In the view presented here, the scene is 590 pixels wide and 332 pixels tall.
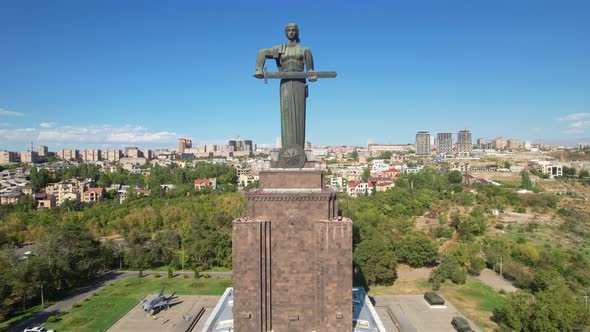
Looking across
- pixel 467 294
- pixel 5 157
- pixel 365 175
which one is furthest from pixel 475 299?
pixel 5 157

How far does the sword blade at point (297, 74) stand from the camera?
16.7 meters

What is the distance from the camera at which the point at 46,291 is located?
101 feet

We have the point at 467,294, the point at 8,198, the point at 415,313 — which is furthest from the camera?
the point at 8,198

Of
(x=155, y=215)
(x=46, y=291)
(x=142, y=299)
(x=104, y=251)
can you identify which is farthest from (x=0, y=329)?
(x=155, y=215)

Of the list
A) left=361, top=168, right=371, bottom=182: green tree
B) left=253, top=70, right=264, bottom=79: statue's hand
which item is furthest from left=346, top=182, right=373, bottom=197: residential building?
left=253, top=70, right=264, bottom=79: statue's hand

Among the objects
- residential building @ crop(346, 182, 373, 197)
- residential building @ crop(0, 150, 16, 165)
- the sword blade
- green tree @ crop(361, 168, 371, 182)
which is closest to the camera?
the sword blade

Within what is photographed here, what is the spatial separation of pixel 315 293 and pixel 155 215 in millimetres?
45707

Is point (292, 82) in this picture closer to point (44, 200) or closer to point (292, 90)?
point (292, 90)

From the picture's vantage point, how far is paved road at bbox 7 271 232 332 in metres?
26.6

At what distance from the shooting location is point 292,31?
16.8m

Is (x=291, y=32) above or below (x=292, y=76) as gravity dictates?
above

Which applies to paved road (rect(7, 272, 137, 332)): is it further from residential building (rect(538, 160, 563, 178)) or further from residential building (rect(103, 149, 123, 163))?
residential building (rect(103, 149, 123, 163))

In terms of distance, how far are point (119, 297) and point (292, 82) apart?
25.5 metres

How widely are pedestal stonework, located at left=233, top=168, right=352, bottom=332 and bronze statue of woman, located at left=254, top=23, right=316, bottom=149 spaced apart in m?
2.19
